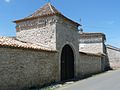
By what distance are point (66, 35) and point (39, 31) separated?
7.31 feet

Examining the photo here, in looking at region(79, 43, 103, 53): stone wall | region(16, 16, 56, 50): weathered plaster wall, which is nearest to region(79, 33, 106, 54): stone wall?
region(79, 43, 103, 53): stone wall

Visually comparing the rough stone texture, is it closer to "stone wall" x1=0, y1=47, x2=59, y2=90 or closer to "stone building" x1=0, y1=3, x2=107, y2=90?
"stone building" x1=0, y1=3, x2=107, y2=90

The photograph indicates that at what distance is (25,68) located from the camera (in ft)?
40.1

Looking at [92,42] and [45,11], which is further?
[92,42]

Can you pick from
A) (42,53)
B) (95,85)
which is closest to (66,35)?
(42,53)

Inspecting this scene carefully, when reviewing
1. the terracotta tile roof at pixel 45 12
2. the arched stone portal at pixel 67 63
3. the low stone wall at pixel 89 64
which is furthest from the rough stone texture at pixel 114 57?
the terracotta tile roof at pixel 45 12

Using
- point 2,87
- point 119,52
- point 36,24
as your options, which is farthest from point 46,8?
point 119,52

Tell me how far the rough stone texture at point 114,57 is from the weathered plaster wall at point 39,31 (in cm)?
1854

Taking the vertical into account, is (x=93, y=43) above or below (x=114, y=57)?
above

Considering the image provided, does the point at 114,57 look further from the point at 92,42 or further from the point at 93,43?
the point at 92,42

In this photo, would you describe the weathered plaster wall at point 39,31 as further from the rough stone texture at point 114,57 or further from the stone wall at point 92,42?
the rough stone texture at point 114,57

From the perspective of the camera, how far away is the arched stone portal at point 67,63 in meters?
17.1

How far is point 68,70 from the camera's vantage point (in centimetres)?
1811

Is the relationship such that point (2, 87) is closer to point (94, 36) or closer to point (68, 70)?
point (68, 70)
